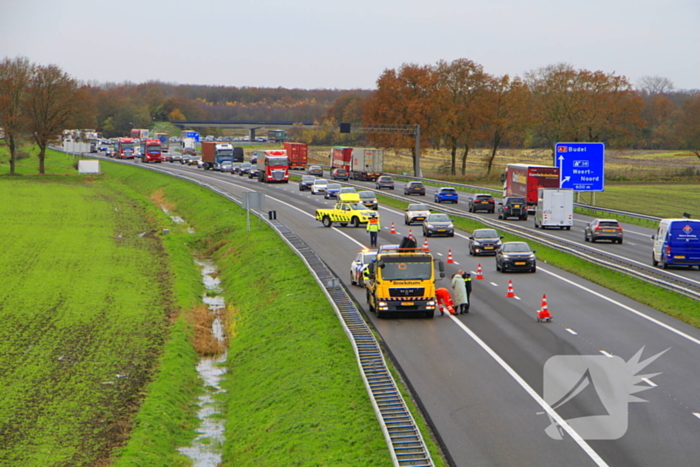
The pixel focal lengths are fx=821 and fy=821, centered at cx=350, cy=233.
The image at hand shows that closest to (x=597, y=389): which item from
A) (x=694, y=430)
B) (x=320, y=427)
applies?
(x=694, y=430)

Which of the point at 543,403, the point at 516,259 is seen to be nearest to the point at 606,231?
the point at 516,259

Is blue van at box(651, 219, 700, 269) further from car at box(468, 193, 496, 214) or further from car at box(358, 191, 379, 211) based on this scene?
car at box(358, 191, 379, 211)

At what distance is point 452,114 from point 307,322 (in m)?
81.1

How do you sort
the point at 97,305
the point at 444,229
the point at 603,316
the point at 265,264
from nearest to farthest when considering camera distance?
the point at 603,316 < the point at 97,305 < the point at 265,264 < the point at 444,229

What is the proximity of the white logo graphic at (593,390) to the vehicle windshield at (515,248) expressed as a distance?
1449cm

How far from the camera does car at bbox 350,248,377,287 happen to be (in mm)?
33531

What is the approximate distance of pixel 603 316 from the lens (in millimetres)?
28203

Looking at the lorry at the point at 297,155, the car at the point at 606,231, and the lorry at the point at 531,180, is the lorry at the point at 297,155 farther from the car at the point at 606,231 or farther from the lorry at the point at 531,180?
the car at the point at 606,231

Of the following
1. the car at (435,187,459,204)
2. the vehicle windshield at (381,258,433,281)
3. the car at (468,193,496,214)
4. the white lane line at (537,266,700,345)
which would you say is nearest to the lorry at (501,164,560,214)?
the car at (468,193,496,214)

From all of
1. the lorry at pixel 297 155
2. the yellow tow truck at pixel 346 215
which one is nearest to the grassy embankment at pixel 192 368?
the yellow tow truck at pixel 346 215

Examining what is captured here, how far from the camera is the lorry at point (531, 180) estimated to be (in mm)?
62125

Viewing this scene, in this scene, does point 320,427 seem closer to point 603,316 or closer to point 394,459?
point 394,459

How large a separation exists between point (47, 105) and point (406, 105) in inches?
1860

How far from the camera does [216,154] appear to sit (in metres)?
113
